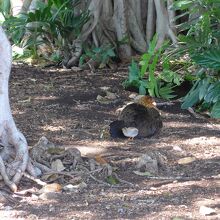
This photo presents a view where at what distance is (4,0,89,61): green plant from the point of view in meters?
8.09

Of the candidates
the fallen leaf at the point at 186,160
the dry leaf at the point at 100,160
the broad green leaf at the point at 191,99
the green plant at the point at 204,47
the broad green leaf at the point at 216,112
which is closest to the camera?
the dry leaf at the point at 100,160

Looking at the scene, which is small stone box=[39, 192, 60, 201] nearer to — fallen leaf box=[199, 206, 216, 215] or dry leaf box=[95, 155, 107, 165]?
dry leaf box=[95, 155, 107, 165]

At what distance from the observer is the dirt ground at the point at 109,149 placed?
13.8 ft

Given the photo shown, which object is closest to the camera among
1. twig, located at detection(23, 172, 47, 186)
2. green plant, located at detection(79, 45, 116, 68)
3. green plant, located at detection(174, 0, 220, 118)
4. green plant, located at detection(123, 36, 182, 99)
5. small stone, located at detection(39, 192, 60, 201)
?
small stone, located at detection(39, 192, 60, 201)

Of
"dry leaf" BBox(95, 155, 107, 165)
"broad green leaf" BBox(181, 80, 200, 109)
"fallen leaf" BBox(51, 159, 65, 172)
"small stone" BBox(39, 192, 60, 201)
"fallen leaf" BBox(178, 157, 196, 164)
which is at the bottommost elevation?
"fallen leaf" BBox(178, 157, 196, 164)

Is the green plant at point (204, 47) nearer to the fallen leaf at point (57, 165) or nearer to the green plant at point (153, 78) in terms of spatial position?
the green plant at point (153, 78)

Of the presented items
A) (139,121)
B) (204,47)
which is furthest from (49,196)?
(204,47)

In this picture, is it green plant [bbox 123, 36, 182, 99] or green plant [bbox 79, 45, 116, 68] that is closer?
green plant [bbox 123, 36, 182, 99]

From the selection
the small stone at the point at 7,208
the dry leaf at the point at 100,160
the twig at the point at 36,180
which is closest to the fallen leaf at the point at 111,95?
the dry leaf at the point at 100,160

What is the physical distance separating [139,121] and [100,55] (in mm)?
2827

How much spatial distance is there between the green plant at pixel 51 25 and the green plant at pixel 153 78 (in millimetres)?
1308

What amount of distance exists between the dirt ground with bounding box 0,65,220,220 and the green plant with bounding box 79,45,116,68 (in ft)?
0.57

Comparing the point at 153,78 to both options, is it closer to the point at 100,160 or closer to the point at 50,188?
the point at 100,160

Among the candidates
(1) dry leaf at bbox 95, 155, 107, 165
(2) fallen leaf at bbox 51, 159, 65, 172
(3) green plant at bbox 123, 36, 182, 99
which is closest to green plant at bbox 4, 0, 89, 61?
(3) green plant at bbox 123, 36, 182, 99
